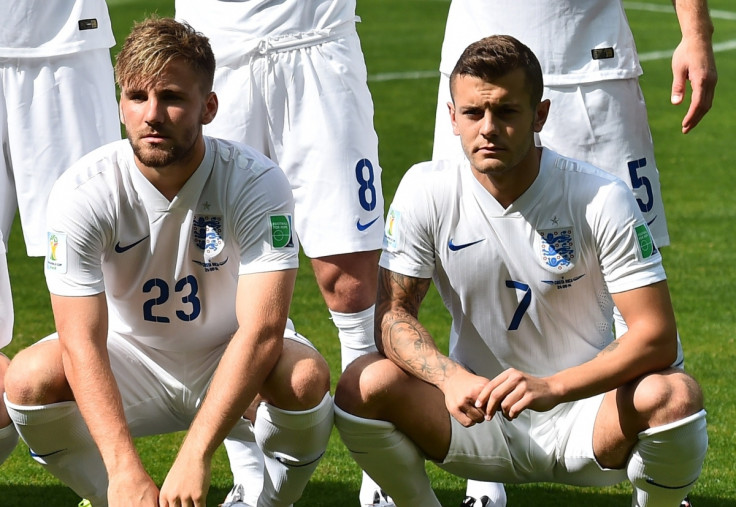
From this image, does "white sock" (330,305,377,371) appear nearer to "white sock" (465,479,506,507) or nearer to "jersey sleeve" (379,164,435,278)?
"white sock" (465,479,506,507)

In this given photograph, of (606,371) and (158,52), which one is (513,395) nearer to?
(606,371)

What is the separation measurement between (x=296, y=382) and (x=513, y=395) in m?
0.65

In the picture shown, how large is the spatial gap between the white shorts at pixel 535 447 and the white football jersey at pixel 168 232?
75 cm

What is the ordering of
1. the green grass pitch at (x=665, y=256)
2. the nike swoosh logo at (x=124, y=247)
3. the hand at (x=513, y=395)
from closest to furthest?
the hand at (x=513, y=395)
the nike swoosh logo at (x=124, y=247)
the green grass pitch at (x=665, y=256)

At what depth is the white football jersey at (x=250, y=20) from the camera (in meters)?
4.98

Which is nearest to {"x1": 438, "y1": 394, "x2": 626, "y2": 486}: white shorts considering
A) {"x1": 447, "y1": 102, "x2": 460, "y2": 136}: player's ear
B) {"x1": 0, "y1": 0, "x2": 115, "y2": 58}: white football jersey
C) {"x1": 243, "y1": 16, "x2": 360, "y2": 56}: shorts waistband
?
{"x1": 447, "y1": 102, "x2": 460, "y2": 136}: player's ear

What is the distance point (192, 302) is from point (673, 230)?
5.16m

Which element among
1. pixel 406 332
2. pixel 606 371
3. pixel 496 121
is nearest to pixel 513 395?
pixel 606 371

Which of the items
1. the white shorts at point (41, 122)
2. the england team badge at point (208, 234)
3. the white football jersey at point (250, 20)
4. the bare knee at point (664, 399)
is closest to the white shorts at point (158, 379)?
the england team badge at point (208, 234)

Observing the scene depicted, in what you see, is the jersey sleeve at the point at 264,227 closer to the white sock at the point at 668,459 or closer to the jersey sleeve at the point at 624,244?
the jersey sleeve at the point at 624,244

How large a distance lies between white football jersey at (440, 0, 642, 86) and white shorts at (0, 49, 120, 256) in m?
1.54

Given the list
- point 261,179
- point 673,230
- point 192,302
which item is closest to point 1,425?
point 192,302

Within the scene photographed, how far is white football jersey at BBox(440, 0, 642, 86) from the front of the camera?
4.54 meters

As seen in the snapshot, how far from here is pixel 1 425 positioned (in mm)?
4152
